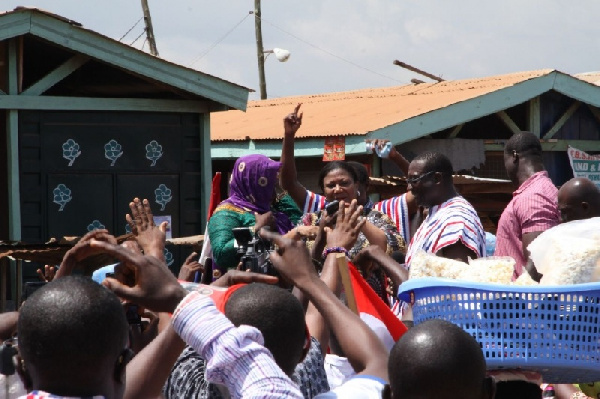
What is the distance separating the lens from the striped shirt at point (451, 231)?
5.34 metres

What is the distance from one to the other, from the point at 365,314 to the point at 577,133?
466 inches

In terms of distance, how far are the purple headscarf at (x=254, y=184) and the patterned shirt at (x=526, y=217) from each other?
1365mm

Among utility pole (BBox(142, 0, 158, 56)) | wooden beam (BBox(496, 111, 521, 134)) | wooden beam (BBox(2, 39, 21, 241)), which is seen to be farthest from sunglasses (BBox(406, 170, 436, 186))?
utility pole (BBox(142, 0, 158, 56))

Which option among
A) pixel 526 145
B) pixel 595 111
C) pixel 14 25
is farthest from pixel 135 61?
pixel 595 111

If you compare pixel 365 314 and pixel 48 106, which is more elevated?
pixel 48 106

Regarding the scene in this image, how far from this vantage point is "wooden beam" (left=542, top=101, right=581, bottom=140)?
14797 mm

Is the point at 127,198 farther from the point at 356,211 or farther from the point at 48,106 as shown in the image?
the point at 356,211

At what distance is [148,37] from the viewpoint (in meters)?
24.4

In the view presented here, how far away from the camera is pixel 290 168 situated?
23.5ft

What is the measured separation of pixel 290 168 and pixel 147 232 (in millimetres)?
3470

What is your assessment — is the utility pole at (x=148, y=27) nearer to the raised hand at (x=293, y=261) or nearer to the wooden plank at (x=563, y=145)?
the wooden plank at (x=563, y=145)

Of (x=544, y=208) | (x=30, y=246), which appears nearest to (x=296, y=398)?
(x=544, y=208)

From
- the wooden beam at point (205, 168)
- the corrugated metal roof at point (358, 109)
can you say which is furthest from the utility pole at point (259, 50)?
the wooden beam at point (205, 168)

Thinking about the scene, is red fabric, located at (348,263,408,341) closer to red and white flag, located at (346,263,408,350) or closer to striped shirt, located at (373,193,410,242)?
red and white flag, located at (346,263,408,350)
